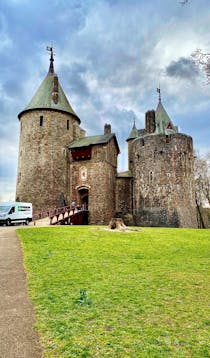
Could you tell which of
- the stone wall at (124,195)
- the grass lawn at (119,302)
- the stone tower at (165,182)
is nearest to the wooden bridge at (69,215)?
the stone wall at (124,195)

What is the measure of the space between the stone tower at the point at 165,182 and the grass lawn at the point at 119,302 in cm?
1727

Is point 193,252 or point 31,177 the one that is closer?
point 193,252

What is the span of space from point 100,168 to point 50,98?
34.3ft

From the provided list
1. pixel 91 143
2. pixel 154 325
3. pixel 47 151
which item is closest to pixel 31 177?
pixel 47 151

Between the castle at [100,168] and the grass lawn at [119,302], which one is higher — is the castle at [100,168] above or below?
above

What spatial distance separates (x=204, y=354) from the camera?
3.29 meters

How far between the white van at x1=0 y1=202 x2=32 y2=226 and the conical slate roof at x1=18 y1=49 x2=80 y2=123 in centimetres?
1380

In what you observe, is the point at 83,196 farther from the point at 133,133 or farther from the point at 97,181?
the point at 133,133

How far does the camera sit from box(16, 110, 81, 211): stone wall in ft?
98.2

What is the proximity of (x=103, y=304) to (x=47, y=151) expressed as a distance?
89.4ft

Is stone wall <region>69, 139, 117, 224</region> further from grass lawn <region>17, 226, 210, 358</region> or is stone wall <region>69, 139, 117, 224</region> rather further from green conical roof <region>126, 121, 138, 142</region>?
grass lawn <region>17, 226, 210, 358</region>

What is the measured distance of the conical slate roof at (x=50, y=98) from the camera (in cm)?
3195

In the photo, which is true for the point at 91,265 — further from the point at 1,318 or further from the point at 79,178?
the point at 79,178

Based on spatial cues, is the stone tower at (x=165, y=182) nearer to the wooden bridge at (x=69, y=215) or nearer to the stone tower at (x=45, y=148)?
the wooden bridge at (x=69, y=215)
